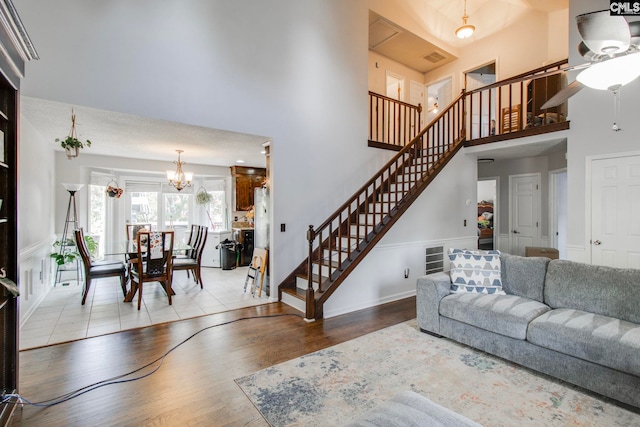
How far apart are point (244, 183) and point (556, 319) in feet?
21.0

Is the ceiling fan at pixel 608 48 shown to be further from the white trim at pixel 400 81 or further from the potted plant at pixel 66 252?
the potted plant at pixel 66 252

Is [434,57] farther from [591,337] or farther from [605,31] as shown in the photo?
[591,337]

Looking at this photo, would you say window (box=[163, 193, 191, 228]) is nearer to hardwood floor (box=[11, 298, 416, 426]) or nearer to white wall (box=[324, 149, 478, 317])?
hardwood floor (box=[11, 298, 416, 426])

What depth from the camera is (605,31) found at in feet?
5.88

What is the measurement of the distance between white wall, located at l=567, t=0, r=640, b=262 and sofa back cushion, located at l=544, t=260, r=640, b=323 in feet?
6.38

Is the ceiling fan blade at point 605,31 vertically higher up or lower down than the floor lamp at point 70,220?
higher up

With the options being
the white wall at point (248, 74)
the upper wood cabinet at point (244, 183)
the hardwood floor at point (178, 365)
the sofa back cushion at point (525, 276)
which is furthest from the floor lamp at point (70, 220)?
the sofa back cushion at point (525, 276)

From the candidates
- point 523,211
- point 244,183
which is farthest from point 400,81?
point 244,183

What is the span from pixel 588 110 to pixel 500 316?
359 cm

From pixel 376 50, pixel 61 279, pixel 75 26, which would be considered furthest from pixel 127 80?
pixel 376 50

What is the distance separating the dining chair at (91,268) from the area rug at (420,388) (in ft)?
10.1

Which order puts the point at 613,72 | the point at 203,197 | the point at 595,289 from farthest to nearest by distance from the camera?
the point at 203,197 → the point at 595,289 → the point at 613,72

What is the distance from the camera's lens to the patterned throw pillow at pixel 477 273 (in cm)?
315

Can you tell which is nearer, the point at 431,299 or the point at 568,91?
the point at 568,91
